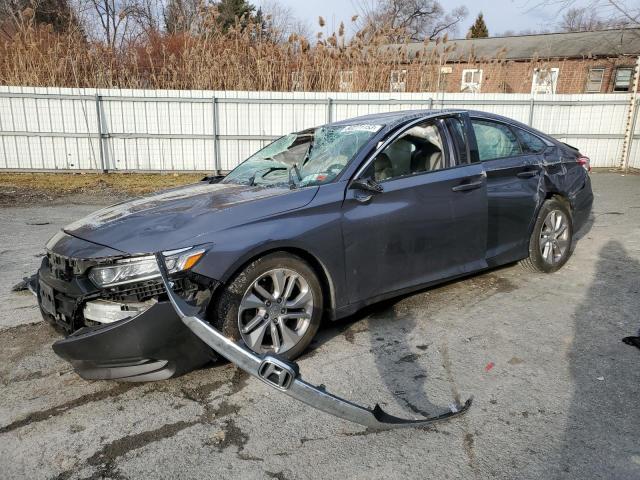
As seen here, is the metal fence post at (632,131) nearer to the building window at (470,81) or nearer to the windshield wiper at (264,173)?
the building window at (470,81)

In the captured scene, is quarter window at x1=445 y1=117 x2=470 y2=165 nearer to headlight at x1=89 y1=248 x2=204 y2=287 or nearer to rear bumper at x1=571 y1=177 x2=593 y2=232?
rear bumper at x1=571 y1=177 x2=593 y2=232

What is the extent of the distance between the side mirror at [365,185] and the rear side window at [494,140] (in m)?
1.30

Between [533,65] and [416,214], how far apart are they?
1395 centimetres

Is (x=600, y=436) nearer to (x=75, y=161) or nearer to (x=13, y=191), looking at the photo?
(x=13, y=191)

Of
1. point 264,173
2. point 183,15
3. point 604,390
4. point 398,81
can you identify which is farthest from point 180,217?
point 183,15

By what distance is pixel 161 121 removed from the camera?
1302 cm

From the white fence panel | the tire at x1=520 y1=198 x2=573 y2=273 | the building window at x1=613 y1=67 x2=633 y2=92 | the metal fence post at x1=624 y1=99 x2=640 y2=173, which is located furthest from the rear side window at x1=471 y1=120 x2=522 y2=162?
the building window at x1=613 y1=67 x2=633 y2=92

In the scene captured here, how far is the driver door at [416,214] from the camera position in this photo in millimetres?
3482

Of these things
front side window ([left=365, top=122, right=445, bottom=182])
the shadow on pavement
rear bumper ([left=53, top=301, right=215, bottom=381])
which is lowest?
the shadow on pavement

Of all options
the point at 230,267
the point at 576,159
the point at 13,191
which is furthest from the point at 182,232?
the point at 13,191

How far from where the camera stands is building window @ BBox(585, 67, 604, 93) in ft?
88.4

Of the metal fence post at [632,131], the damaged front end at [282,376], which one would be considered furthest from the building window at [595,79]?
the damaged front end at [282,376]

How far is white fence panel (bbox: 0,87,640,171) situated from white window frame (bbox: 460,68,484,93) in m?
1.05

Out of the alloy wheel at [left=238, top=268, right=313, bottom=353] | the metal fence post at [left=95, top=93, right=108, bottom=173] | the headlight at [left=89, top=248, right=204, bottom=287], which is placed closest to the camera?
the headlight at [left=89, top=248, right=204, bottom=287]
